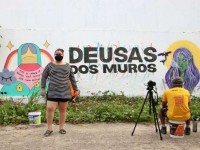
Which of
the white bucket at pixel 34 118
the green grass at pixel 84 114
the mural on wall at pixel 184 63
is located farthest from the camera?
the mural on wall at pixel 184 63

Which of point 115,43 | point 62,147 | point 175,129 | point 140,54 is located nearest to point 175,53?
point 140,54

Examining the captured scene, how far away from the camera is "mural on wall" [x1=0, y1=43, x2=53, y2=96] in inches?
435

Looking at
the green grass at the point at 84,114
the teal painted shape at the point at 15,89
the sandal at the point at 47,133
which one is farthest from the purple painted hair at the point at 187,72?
the sandal at the point at 47,133

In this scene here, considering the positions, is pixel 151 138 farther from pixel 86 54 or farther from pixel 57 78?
pixel 86 54

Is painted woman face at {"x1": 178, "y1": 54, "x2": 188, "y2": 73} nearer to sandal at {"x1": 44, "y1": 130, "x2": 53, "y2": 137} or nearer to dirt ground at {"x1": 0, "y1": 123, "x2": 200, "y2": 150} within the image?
dirt ground at {"x1": 0, "y1": 123, "x2": 200, "y2": 150}

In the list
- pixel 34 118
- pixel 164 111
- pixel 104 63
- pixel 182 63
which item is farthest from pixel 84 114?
pixel 182 63

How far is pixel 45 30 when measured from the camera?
36.8ft

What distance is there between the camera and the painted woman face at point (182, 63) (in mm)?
12188

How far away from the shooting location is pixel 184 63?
12.2m

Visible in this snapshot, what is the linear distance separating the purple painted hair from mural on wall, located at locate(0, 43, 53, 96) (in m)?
4.24

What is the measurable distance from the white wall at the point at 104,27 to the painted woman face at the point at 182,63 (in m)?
0.43

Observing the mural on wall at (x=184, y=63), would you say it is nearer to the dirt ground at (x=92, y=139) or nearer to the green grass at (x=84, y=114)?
the green grass at (x=84, y=114)

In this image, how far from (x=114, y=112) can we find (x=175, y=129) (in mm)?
2237

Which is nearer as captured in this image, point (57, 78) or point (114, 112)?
point (57, 78)
